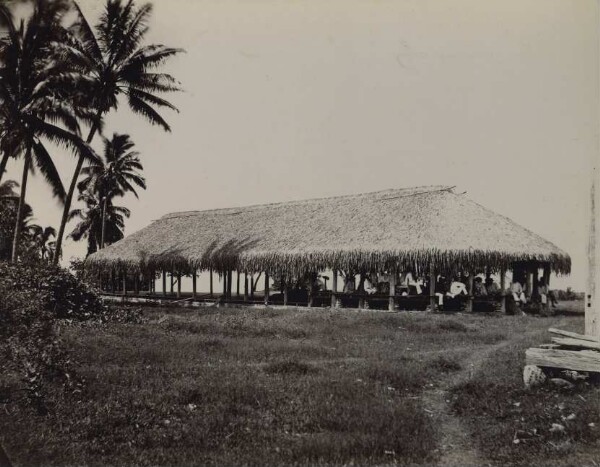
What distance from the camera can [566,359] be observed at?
6168 millimetres

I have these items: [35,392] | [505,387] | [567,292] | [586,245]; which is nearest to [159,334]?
[35,392]

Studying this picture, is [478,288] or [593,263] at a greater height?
[593,263]

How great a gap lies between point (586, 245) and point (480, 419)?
8.89ft

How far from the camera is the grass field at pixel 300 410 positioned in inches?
180

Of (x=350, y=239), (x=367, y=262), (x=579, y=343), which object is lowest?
(x=579, y=343)

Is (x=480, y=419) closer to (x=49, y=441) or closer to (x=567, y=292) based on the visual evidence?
(x=49, y=441)

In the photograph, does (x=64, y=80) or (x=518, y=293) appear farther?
(x=518, y=293)

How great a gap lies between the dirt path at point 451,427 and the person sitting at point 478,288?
30.0ft

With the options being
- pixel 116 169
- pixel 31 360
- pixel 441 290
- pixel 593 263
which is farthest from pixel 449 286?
pixel 116 169

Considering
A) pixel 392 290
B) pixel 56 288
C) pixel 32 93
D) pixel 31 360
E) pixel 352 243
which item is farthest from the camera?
pixel 352 243

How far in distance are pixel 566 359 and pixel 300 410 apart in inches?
118

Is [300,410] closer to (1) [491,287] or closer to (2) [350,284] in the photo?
(1) [491,287]

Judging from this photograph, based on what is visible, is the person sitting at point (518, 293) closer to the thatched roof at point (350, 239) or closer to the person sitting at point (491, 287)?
the person sitting at point (491, 287)

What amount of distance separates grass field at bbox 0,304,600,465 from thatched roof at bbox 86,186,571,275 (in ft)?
22.0
